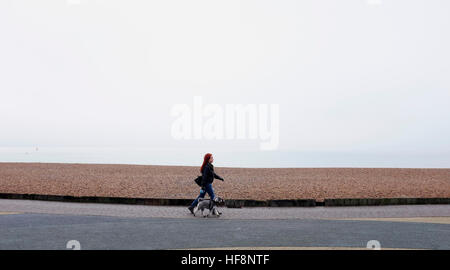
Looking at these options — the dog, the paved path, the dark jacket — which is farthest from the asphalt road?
the dark jacket

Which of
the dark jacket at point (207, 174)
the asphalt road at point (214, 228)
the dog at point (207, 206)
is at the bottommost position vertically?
the asphalt road at point (214, 228)

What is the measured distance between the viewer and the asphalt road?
886cm

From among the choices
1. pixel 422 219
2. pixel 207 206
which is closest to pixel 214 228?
pixel 207 206

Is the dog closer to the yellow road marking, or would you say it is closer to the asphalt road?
the asphalt road

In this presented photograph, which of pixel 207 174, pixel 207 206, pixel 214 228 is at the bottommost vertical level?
pixel 214 228

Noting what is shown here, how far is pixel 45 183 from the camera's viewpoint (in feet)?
71.1

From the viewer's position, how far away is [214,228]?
10820mm

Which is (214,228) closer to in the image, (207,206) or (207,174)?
(207,206)

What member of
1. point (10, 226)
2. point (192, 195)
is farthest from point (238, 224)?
point (192, 195)

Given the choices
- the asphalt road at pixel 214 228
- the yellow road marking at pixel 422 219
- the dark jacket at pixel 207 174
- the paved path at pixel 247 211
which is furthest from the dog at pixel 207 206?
the yellow road marking at pixel 422 219

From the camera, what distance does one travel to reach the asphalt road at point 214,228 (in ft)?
29.1

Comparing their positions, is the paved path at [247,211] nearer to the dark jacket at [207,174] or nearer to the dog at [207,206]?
the dog at [207,206]

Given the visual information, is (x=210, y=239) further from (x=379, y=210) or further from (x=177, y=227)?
(x=379, y=210)
